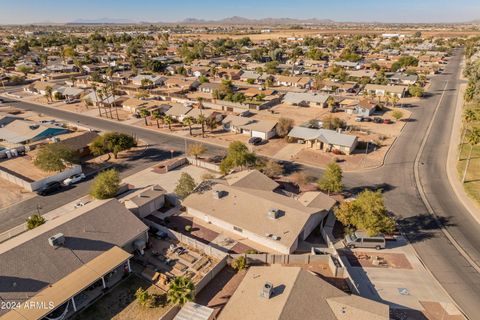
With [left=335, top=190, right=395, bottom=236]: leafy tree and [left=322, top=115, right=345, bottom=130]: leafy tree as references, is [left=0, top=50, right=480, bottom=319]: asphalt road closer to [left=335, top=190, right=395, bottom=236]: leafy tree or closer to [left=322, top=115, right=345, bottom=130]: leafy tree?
[left=335, top=190, right=395, bottom=236]: leafy tree

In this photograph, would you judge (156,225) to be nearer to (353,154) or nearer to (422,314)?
(422,314)

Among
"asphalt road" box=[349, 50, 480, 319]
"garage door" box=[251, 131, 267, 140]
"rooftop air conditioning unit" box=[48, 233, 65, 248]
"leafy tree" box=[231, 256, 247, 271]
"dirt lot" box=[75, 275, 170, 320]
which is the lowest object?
"asphalt road" box=[349, 50, 480, 319]

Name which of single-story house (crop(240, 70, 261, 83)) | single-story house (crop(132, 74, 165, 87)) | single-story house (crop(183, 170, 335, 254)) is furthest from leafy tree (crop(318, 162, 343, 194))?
single-story house (crop(132, 74, 165, 87))

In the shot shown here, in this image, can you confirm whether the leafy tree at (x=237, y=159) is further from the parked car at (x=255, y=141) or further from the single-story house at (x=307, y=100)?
the single-story house at (x=307, y=100)

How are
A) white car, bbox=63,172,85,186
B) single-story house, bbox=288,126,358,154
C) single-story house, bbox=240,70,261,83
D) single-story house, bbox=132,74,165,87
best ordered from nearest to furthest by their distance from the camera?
white car, bbox=63,172,85,186
single-story house, bbox=288,126,358,154
single-story house, bbox=132,74,165,87
single-story house, bbox=240,70,261,83

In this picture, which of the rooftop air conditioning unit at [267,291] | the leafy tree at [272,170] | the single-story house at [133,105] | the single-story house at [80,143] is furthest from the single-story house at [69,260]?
the single-story house at [133,105]

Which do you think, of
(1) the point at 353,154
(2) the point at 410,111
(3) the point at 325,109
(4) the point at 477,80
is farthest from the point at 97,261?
(4) the point at 477,80

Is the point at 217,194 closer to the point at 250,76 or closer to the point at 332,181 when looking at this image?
the point at 332,181
